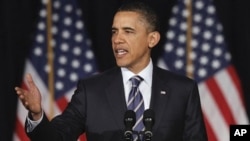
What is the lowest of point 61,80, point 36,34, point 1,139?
point 1,139

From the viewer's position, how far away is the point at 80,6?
3.97 metres

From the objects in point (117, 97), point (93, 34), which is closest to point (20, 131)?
point (93, 34)

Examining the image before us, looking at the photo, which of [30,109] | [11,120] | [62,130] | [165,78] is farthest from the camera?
[11,120]

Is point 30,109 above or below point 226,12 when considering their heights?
below

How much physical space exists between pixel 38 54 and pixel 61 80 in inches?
9.3

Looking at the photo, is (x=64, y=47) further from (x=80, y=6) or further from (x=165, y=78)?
(x=165, y=78)

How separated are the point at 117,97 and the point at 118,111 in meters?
0.06

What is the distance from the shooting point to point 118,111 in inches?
84.3

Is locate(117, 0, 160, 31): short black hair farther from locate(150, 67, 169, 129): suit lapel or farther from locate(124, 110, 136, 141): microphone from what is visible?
locate(124, 110, 136, 141): microphone

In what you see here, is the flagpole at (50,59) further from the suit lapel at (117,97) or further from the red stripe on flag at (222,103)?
the suit lapel at (117,97)

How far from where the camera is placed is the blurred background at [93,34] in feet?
12.7

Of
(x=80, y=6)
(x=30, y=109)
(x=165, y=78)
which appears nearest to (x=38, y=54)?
(x=80, y=6)

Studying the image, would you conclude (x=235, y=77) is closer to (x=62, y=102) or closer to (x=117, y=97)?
(x=62, y=102)

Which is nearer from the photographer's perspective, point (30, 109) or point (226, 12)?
point (30, 109)
